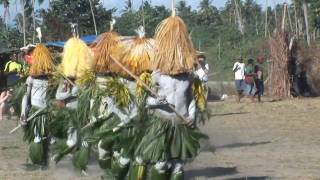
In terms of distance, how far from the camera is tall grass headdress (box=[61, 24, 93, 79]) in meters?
10.4

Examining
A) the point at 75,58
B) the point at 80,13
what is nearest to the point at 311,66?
the point at 75,58

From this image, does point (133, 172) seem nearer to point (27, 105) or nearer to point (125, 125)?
point (125, 125)

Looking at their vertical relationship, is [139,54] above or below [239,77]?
above

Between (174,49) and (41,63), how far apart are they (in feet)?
11.3

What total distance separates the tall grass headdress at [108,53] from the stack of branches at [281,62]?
17496 mm

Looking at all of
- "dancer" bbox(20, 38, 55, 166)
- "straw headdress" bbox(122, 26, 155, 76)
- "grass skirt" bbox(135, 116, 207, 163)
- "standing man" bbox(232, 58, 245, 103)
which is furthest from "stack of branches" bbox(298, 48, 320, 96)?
"grass skirt" bbox(135, 116, 207, 163)

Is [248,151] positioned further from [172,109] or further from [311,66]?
[311,66]

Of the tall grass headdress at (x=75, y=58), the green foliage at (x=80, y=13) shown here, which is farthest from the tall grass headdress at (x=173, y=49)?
the green foliage at (x=80, y=13)

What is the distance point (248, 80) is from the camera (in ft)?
83.3

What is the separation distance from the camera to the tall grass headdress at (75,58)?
1042cm

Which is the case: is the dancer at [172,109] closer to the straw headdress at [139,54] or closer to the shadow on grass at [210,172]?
the straw headdress at [139,54]

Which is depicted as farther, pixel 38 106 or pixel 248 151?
pixel 248 151

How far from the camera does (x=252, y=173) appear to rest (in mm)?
10320

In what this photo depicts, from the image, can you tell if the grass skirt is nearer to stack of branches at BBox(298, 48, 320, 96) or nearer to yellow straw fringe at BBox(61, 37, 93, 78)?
yellow straw fringe at BBox(61, 37, 93, 78)
